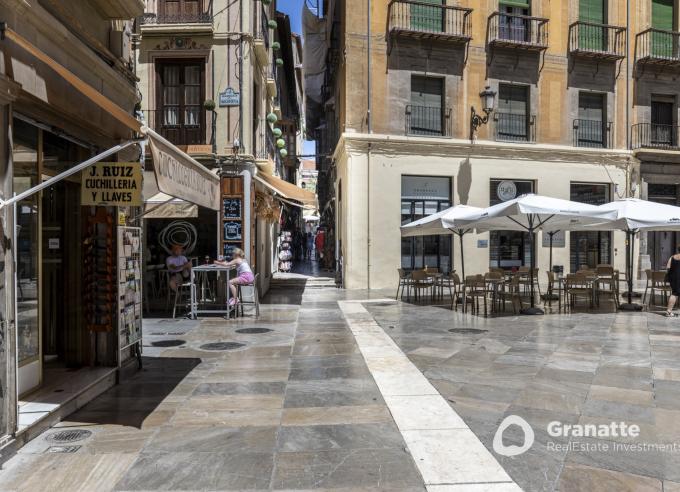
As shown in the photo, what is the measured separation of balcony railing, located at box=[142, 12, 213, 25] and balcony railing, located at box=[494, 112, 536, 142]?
10.9m

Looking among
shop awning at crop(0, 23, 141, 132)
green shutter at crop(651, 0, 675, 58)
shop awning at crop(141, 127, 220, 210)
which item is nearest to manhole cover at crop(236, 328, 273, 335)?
shop awning at crop(141, 127, 220, 210)

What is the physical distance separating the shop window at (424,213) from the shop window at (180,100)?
24.9ft

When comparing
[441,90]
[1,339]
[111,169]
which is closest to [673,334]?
[111,169]

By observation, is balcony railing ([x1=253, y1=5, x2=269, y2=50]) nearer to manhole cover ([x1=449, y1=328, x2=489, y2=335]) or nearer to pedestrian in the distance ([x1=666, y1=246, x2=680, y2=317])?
manhole cover ([x1=449, y1=328, x2=489, y2=335])

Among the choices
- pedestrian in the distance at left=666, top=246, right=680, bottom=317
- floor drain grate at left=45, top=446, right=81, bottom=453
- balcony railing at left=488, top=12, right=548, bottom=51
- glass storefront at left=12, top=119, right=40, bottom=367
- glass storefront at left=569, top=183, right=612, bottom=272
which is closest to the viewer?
floor drain grate at left=45, top=446, right=81, bottom=453

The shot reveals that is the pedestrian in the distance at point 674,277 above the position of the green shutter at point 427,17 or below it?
below

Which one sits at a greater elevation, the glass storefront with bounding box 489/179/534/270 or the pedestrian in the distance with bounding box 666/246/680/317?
the glass storefront with bounding box 489/179/534/270

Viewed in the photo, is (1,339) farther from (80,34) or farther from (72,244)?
(80,34)

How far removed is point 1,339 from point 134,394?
210 centimetres

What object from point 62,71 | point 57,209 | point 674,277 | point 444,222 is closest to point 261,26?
point 444,222

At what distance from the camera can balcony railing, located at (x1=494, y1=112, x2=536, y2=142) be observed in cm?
1950

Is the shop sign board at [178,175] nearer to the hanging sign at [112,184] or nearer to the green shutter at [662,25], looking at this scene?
the hanging sign at [112,184]

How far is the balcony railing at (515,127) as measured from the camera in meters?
19.5

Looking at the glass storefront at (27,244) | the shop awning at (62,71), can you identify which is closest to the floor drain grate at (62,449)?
the glass storefront at (27,244)
